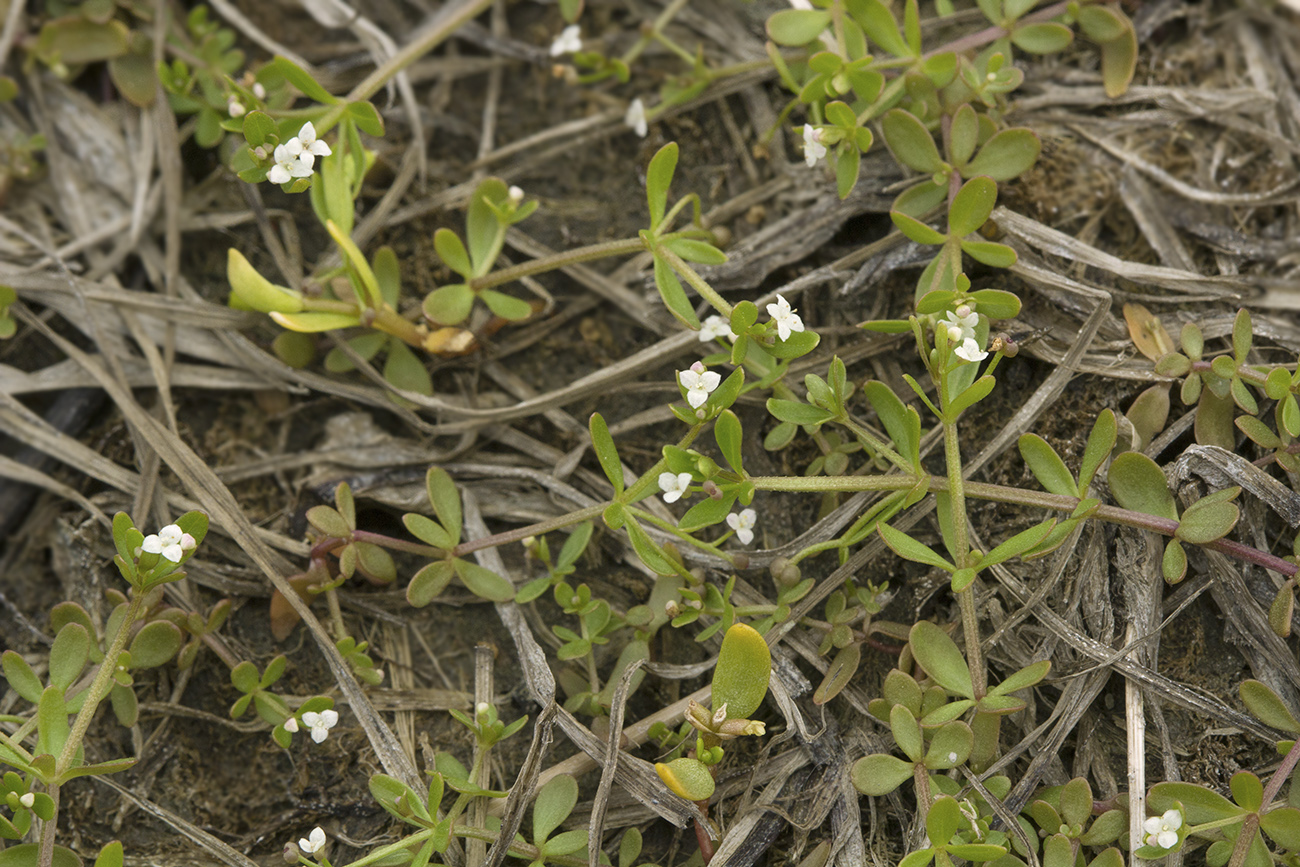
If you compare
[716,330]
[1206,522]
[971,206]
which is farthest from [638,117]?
[1206,522]

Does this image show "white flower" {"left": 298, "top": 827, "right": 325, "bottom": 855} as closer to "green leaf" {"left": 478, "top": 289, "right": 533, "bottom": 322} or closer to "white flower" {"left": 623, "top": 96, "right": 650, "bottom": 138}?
"green leaf" {"left": 478, "top": 289, "right": 533, "bottom": 322}

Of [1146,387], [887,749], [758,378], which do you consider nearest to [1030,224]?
[1146,387]

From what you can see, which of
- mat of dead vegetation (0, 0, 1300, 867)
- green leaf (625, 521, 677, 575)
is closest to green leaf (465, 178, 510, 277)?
mat of dead vegetation (0, 0, 1300, 867)

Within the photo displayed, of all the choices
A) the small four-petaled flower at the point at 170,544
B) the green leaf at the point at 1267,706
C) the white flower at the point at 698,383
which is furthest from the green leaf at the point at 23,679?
the green leaf at the point at 1267,706

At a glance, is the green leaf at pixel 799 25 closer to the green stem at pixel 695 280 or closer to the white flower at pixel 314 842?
the green stem at pixel 695 280

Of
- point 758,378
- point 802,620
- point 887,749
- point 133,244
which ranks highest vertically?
point 133,244

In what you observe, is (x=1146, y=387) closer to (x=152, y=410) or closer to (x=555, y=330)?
(x=555, y=330)
